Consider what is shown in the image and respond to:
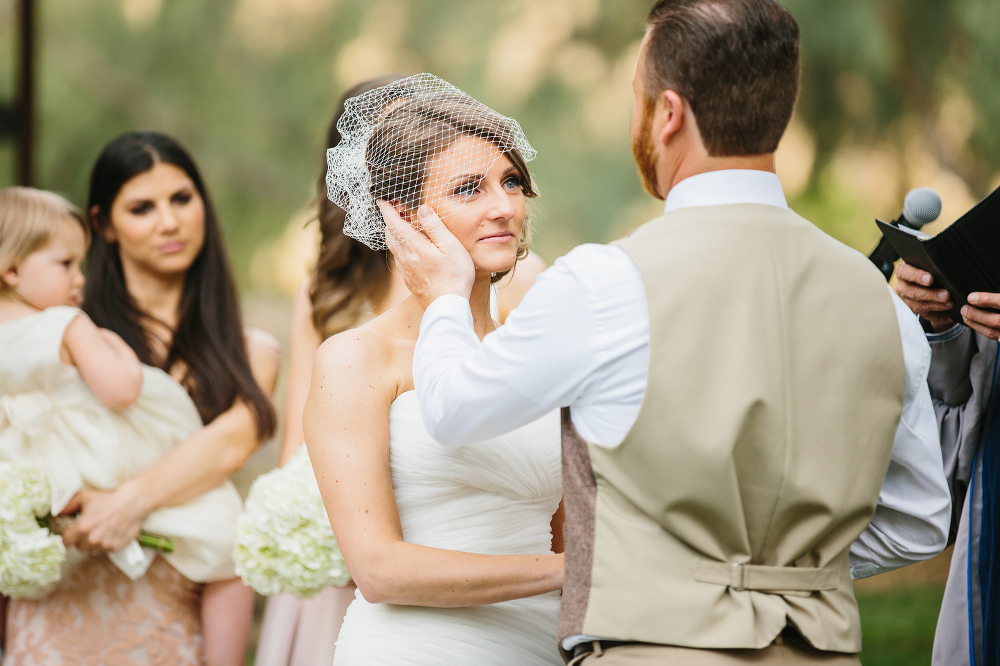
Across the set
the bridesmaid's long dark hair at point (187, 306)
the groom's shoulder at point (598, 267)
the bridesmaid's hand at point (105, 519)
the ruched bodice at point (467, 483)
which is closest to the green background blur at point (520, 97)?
the bridesmaid's long dark hair at point (187, 306)

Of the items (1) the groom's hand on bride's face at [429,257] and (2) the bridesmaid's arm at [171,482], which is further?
(2) the bridesmaid's arm at [171,482]

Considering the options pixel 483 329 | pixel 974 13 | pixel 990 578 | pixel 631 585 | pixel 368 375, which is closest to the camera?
pixel 631 585

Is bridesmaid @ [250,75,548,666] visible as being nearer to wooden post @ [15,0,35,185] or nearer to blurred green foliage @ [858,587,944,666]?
wooden post @ [15,0,35,185]

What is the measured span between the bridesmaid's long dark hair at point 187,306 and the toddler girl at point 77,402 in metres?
0.15

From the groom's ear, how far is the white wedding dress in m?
0.86

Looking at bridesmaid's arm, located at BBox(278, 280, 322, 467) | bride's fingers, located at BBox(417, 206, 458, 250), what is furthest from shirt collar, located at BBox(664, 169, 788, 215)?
bridesmaid's arm, located at BBox(278, 280, 322, 467)

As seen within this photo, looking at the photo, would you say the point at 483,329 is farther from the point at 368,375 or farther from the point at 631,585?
the point at 631,585

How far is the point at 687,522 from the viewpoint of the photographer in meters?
1.55

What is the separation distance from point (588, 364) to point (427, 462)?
0.74 meters

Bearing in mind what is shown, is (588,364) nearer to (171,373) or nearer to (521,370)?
(521,370)

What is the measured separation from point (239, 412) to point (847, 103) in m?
5.12

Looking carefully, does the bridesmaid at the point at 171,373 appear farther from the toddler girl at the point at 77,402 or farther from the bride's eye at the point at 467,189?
the bride's eye at the point at 467,189

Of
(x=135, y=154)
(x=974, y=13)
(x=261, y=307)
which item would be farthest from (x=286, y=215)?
(x=974, y=13)

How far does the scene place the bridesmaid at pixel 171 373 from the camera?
3154 mm
